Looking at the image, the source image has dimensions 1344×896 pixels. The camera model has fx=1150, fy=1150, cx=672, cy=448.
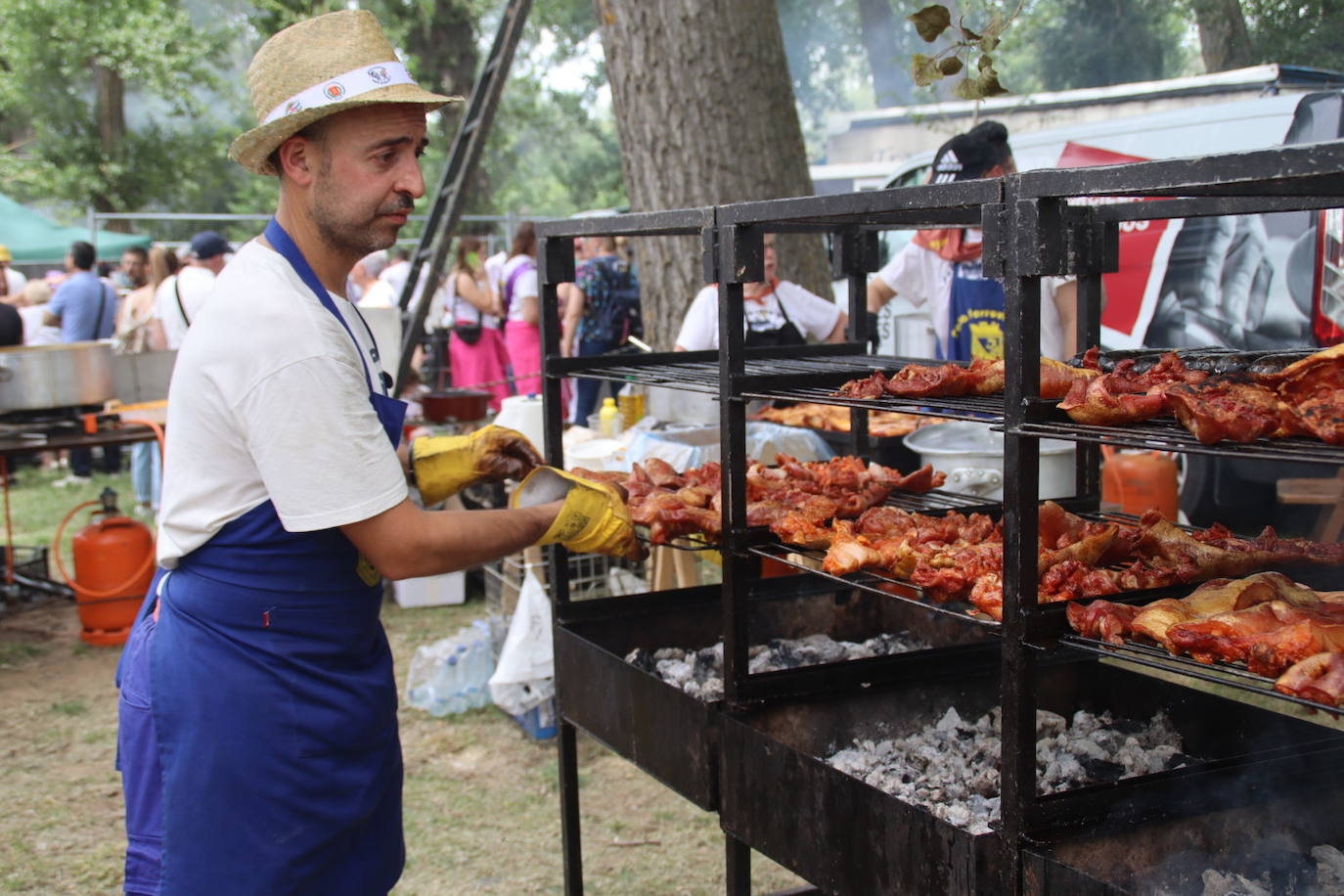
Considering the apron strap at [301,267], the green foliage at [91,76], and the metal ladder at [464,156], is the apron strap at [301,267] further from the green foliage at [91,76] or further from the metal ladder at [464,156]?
the green foliage at [91,76]

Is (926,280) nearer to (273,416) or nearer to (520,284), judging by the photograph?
(273,416)

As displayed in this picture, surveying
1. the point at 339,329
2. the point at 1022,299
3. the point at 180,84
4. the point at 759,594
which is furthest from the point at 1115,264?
the point at 180,84

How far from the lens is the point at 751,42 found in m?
7.25

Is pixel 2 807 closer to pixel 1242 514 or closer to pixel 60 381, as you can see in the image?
pixel 60 381

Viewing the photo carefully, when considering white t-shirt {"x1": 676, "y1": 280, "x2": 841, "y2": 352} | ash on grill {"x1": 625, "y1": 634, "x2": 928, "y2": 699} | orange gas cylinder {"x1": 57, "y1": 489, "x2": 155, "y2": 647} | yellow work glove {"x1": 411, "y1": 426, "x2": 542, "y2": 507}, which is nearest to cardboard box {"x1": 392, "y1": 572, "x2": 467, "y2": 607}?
orange gas cylinder {"x1": 57, "y1": 489, "x2": 155, "y2": 647}

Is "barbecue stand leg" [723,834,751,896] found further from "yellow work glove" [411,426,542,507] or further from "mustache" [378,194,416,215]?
"mustache" [378,194,416,215]

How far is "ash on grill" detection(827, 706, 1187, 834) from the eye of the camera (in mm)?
2707

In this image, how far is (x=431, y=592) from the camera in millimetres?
7582

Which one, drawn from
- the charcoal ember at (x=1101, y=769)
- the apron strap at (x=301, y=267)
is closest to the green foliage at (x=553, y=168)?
the apron strap at (x=301, y=267)

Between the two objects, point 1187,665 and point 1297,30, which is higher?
point 1297,30

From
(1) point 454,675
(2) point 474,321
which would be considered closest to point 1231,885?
Result: (1) point 454,675

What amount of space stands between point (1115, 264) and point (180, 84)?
2642cm

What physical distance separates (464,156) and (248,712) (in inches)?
282

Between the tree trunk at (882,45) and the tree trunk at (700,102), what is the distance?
12.3 m
